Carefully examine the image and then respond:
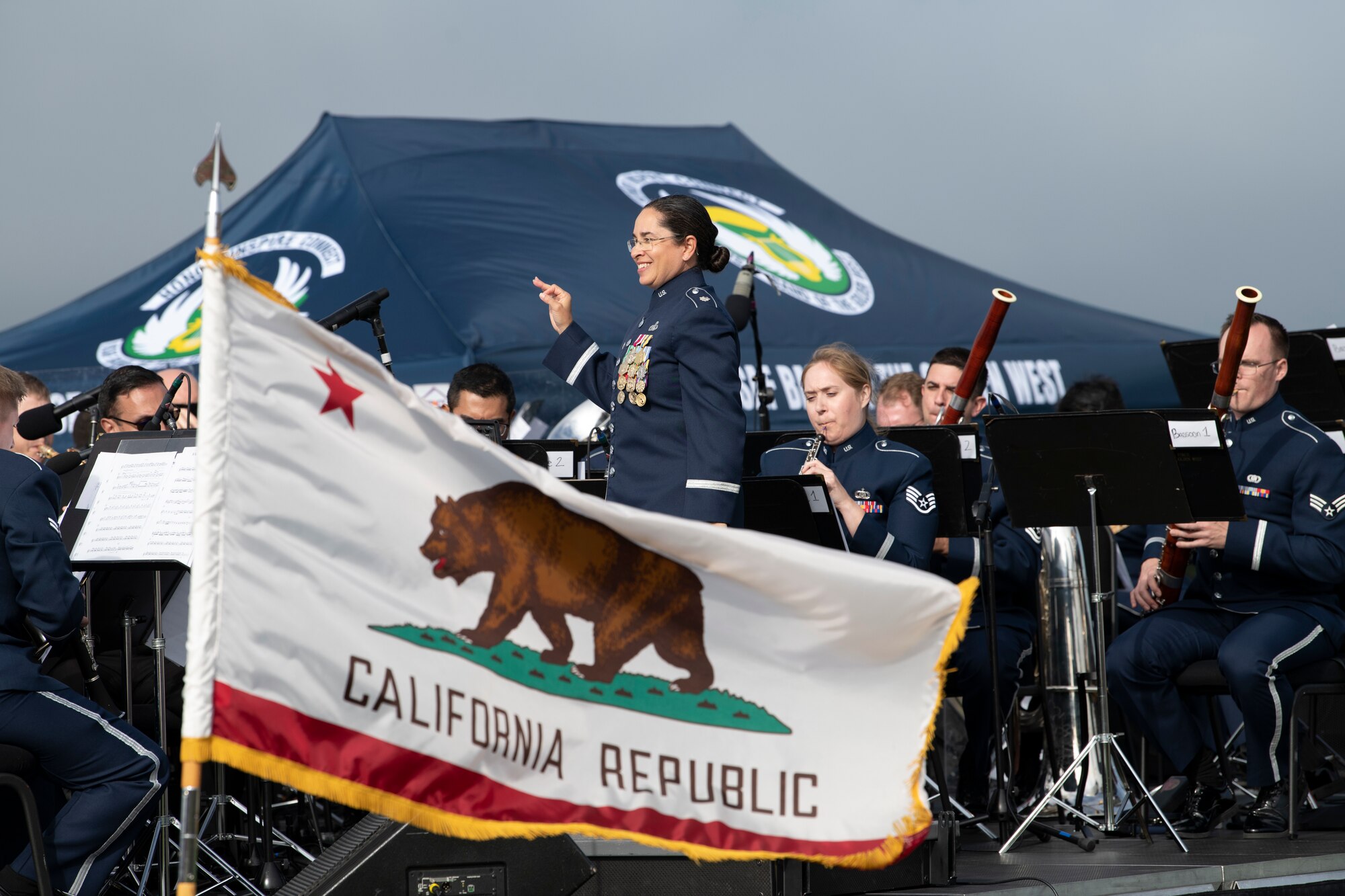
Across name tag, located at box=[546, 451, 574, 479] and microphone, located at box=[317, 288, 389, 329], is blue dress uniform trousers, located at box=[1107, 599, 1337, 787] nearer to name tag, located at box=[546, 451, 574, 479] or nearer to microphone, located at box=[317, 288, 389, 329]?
name tag, located at box=[546, 451, 574, 479]

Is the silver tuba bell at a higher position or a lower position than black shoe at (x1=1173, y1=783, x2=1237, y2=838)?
higher

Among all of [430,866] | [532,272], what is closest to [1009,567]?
[430,866]

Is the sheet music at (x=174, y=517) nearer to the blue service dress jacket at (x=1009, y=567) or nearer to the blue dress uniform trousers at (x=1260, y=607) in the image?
the blue service dress jacket at (x=1009, y=567)

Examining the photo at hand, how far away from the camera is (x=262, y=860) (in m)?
4.84

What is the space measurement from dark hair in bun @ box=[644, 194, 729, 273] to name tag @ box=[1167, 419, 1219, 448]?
1480 mm

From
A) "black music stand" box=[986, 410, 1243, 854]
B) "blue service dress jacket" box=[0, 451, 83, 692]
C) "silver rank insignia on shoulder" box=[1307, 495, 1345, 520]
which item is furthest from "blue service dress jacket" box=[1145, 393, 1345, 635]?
"blue service dress jacket" box=[0, 451, 83, 692]

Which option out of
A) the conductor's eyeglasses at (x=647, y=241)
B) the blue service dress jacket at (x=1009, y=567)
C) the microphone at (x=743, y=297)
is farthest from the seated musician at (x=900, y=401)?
the conductor's eyeglasses at (x=647, y=241)

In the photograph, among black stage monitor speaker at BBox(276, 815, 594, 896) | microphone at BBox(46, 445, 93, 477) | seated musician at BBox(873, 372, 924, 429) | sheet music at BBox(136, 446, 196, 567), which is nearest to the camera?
black stage monitor speaker at BBox(276, 815, 594, 896)

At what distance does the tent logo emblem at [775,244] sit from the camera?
38.8 ft

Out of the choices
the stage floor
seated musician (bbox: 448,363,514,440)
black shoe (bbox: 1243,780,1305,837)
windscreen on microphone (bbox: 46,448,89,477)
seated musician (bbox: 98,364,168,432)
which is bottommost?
the stage floor

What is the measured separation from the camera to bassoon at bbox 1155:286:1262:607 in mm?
4742

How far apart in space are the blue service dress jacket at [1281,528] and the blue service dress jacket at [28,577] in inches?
143

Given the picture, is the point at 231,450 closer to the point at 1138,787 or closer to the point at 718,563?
the point at 718,563

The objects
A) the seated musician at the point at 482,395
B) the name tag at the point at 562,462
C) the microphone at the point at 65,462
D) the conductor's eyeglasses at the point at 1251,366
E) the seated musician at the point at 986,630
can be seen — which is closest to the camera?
the microphone at the point at 65,462
